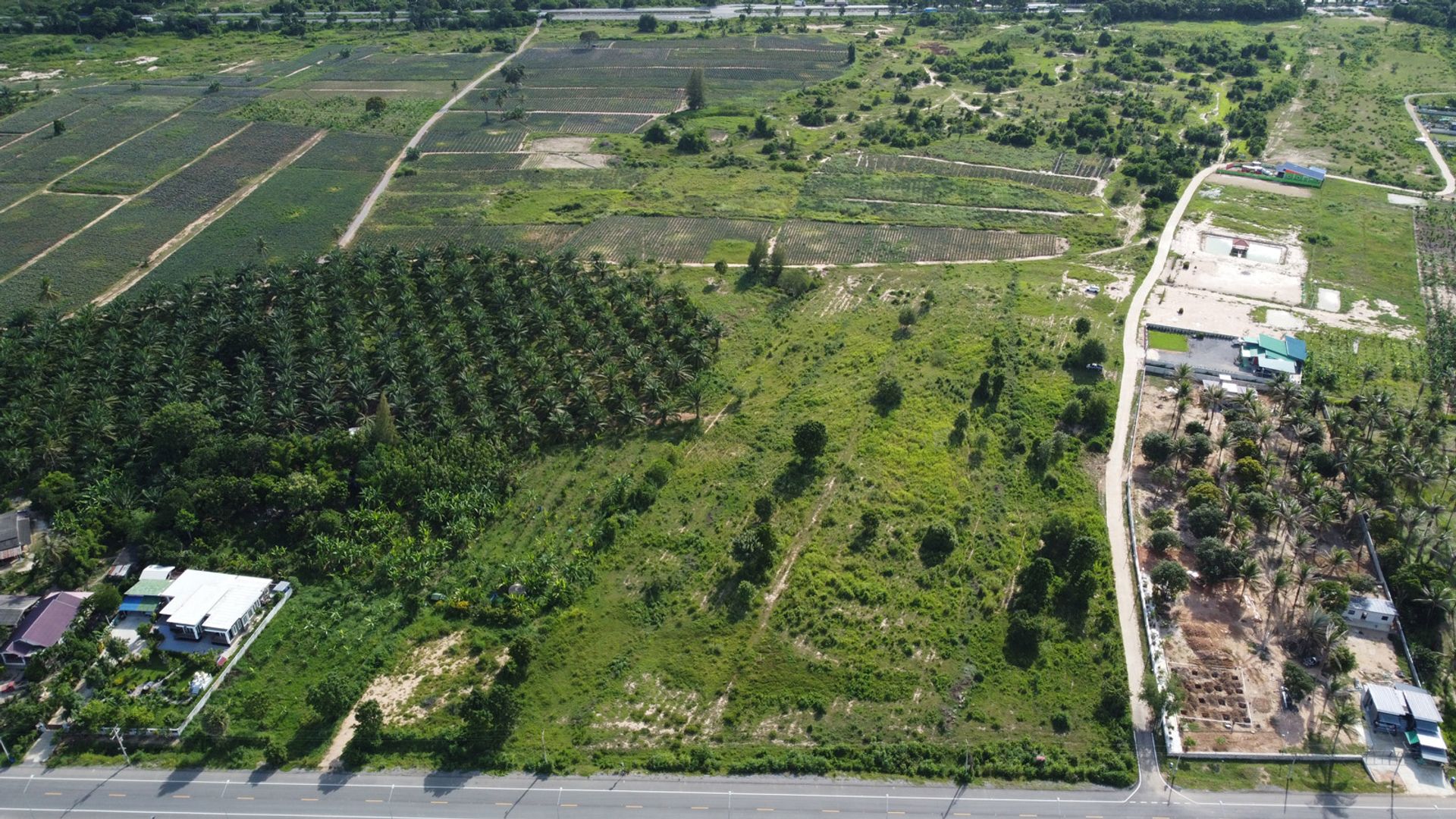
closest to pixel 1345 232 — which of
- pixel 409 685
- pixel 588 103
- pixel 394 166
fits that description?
pixel 588 103

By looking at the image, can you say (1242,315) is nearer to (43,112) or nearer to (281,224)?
(281,224)

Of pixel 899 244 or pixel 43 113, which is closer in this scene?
pixel 899 244

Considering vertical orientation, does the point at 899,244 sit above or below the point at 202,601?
above

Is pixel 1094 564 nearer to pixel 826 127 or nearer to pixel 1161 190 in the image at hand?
pixel 1161 190

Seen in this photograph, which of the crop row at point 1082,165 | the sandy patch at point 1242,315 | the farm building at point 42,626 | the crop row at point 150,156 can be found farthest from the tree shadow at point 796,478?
the crop row at point 150,156

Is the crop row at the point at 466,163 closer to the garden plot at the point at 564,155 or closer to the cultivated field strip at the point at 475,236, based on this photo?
the garden plot at the point at 564,155

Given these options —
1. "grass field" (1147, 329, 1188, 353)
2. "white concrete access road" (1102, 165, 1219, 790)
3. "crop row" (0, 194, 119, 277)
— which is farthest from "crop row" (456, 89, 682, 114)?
"grass field" (1147, 329, 1188, 353)

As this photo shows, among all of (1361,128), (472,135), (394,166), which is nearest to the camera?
(394,166)
